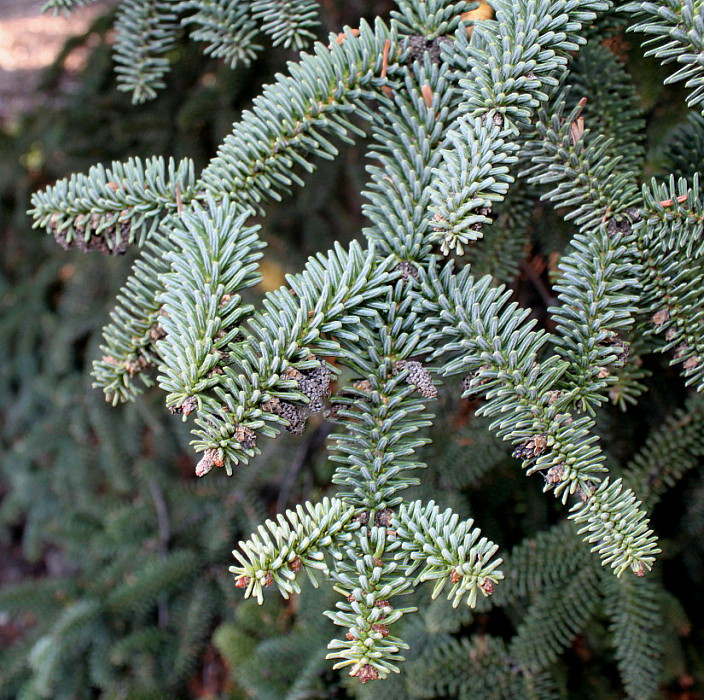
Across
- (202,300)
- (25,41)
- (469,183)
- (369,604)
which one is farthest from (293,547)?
(25,41)

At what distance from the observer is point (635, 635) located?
0.84m

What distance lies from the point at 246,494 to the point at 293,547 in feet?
2.98

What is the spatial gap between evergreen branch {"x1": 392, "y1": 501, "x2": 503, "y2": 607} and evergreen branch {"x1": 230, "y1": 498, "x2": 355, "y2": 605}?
0.17ft

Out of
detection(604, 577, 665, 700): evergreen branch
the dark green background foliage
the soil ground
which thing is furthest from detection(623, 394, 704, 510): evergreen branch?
the soil ground

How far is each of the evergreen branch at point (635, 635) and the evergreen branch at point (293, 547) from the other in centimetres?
53

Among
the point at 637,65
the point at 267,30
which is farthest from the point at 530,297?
the point at 267,30

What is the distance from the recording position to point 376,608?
500 millimetres

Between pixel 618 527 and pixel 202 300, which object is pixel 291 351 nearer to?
pixel 202 300

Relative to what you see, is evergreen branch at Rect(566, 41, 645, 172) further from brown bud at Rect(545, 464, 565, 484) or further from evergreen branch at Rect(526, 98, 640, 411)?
brown bud at Rect(545, 464, 565, 484)

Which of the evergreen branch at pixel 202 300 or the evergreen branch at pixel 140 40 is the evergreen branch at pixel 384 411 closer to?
the evergreen branch at pixel 202 300

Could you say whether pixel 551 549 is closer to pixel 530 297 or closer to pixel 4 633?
pixel 530 297

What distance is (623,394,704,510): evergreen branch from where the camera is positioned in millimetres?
850

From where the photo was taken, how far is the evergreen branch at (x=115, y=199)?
67cm

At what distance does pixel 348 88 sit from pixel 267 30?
17cm
